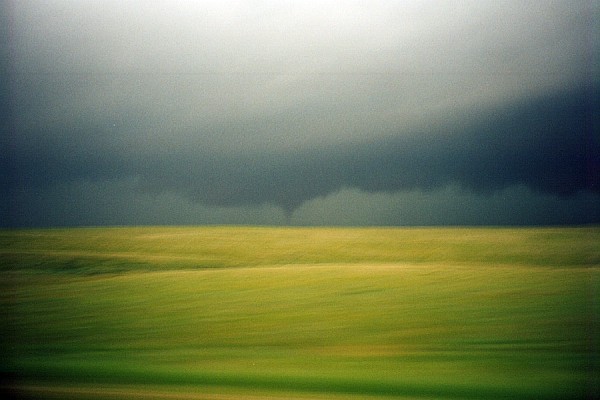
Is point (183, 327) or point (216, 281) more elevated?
point (216, 281)

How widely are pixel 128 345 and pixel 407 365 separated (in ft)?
6.53

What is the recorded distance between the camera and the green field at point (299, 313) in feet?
11.4

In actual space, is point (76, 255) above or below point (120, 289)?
above

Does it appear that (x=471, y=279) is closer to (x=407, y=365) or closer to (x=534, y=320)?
(x=534, y=320)

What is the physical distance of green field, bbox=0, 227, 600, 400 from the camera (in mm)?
3486

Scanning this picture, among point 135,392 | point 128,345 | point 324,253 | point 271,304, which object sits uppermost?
point 324,253

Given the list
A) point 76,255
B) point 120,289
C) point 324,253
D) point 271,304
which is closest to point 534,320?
point 324,253

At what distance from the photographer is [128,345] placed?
145 inches

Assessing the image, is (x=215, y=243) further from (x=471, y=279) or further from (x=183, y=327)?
(x=471, y=279)

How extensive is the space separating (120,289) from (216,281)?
2.34ft

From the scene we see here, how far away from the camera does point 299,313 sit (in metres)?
3.72

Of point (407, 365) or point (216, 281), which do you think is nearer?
point (407, 365)

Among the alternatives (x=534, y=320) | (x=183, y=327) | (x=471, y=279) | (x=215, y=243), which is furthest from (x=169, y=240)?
(x=534, y=320)

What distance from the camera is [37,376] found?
3648 mm
